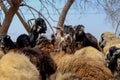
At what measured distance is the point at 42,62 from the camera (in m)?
2.73

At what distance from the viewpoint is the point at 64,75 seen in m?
2.43

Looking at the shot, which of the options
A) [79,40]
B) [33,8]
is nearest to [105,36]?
[79,40]

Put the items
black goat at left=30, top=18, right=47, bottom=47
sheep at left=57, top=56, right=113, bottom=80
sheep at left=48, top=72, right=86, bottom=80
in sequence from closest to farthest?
sheep at left=48, top=72, right=86, bottom=80, sheep at left=57, top=56, right=113, bottom=80, black goat at left=30, top=18, right=47, bottom=47

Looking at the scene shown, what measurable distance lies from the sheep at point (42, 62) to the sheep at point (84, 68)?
0.06 metres

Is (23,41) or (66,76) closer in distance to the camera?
(66,76)

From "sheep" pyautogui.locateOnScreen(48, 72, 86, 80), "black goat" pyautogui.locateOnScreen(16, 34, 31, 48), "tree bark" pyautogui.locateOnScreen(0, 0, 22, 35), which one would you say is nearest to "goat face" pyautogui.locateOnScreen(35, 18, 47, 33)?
"black goat" pyautogui.locateOnScreen(16, 34, 31, 48)

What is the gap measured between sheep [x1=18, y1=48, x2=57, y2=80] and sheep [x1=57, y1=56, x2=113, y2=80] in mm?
64

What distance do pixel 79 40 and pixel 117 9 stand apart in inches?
343

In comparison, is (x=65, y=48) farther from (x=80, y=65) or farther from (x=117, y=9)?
(x=117, y=9)

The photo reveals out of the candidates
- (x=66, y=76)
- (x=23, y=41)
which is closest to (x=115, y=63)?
(x=66, y=76)

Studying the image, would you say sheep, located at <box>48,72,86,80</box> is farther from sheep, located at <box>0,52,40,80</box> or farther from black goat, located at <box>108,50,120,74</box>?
black goat, located at <box>108,50,120,74</box>

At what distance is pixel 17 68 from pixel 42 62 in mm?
466

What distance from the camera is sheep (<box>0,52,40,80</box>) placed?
221cm

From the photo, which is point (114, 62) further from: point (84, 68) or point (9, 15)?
point (9, 15)
